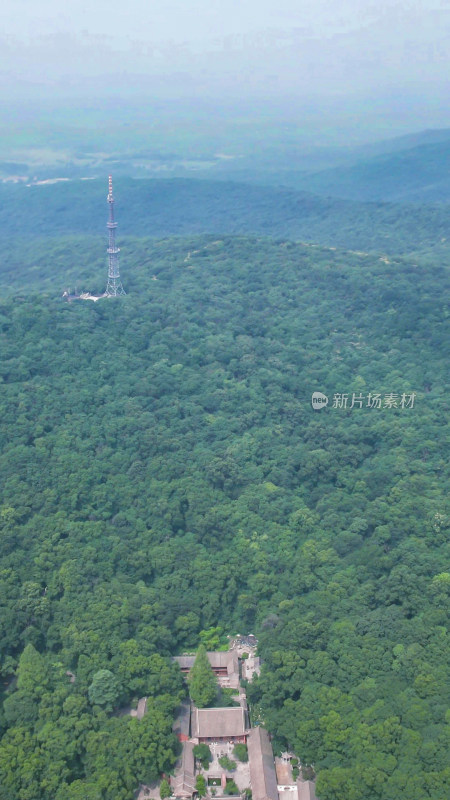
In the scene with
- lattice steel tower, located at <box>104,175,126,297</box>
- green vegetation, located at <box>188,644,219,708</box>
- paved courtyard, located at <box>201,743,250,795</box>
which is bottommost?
paved courtyard, located at <box>201,743,250,795</box>

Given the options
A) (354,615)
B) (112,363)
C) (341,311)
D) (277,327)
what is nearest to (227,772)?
(354,615)

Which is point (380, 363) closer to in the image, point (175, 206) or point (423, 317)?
point (423, 317)

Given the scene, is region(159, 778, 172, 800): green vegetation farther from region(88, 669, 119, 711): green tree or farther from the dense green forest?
the dense green forest

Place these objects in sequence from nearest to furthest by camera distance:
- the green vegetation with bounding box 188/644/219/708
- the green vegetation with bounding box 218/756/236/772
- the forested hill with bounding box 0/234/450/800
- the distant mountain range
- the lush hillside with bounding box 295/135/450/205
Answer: the forested hill with bounding box 0/234/450/800, the green vegetation with bounding box 218/756/236/772, the green vegetation with bounding box 188/644/219/708, the distant mountain range, the lush hillside with bounding box 295/135/450/205

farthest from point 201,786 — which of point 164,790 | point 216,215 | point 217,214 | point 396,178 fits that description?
point 396,178

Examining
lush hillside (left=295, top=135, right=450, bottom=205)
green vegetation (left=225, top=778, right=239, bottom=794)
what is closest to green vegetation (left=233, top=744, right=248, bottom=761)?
green vegetation (left=225, top=778, right=239, bottom=794)

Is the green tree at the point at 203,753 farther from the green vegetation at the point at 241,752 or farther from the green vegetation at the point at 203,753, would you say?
the green vegetation at the point at 241,752

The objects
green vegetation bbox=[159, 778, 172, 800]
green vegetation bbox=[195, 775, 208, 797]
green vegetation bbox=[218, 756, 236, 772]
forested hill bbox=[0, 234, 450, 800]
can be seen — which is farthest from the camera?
green vegetation bbox=[218, 756, 236, 772]

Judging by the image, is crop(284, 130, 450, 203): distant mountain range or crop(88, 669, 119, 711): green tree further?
crop(284, 130, 450, 203): distant mountain range
